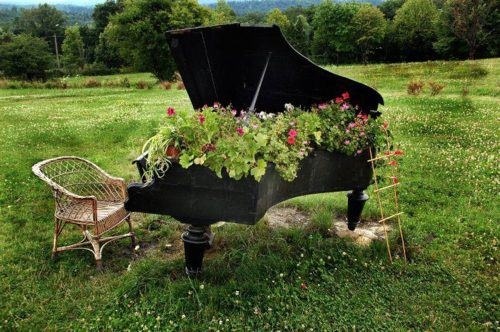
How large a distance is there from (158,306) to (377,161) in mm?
3739

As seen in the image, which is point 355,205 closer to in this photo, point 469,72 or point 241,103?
point 241,103

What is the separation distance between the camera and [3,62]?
5425 cm

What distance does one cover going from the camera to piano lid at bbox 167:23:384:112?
5293 mm

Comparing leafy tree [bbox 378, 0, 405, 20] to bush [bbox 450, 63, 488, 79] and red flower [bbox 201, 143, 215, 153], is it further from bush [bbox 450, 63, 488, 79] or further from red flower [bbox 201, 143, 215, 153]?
red flower [bbox 201, 143, 215, 153]

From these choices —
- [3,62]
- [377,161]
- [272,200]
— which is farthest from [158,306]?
[3,62]

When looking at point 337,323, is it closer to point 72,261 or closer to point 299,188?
point 299,188

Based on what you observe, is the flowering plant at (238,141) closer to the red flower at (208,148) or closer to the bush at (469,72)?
the red flower at (208,148)

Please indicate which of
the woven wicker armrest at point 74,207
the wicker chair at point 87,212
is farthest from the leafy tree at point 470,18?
the woven wicker armrest at point 74,207

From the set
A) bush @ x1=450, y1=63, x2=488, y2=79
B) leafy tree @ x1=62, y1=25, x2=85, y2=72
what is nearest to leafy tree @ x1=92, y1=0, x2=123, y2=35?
leafy tree @ x1=62, y1=25, x2=85, y2=72

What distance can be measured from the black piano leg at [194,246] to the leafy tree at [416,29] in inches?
2693

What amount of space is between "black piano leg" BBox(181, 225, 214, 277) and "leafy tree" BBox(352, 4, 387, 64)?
71.1m

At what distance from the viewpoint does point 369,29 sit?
75.3 metres

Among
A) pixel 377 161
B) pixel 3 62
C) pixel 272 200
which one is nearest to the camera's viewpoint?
pixel 272 200

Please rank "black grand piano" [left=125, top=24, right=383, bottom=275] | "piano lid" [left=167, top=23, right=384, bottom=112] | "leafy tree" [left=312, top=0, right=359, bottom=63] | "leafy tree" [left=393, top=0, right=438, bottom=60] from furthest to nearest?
"leafy tree" [left=312, top=0, right=359, bottom=63] < "leafy tree" [left=393, top=0, right=438, bottom=60] < "piano lid" [left=167, top=23, right=384, bottom=112] < "black grand piano" [left=125, top=24, right=383, bottom=275]
